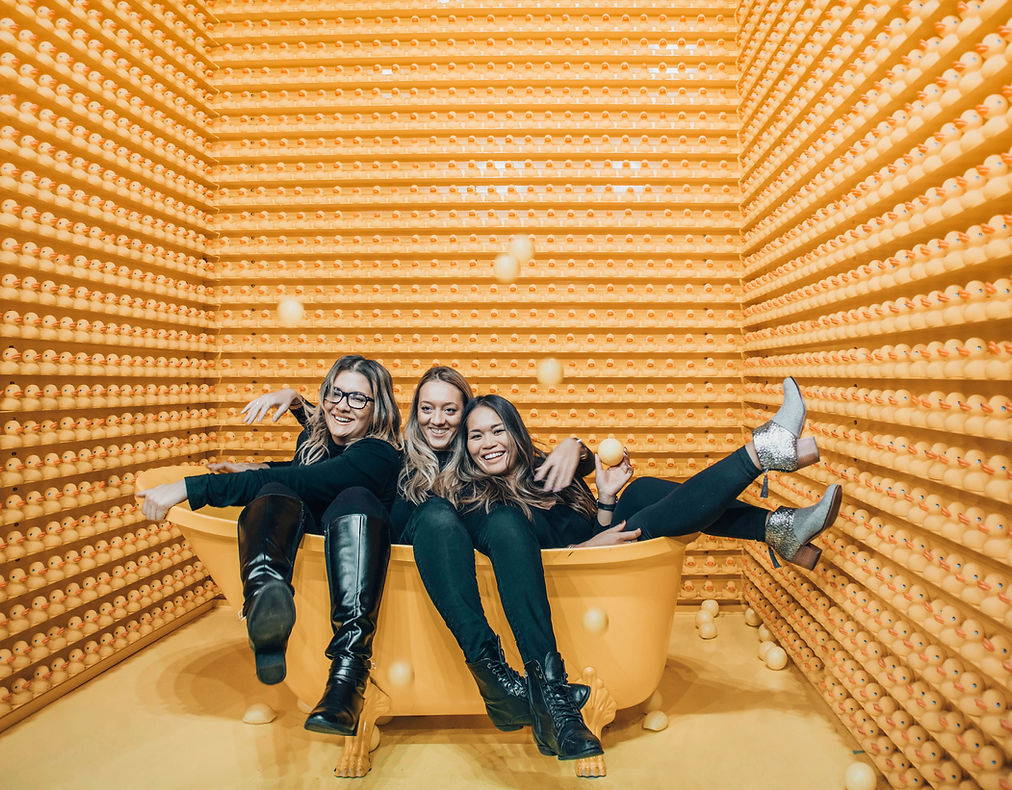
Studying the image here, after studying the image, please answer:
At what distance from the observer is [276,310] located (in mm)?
3660

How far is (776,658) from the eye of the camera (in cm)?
269

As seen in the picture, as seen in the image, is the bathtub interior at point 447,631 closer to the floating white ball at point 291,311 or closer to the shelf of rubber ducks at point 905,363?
the shelf of rubber ducks at point 905,363

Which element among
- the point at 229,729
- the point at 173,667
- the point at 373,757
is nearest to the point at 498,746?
the point at 373,757

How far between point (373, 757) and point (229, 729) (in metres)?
0.58

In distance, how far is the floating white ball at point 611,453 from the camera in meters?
2.28

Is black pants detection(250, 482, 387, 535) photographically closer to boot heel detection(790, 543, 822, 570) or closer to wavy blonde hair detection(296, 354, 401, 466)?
wavy blonde hair detection(296, 354, 401, 466)

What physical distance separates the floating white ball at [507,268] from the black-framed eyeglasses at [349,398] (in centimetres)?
145

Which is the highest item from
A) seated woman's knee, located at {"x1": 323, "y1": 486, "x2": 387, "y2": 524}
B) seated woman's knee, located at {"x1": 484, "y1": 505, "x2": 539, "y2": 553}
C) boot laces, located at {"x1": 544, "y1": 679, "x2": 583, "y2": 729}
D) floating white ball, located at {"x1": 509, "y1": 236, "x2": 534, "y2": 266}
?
floating white ball, located at {"x1": 509, "y1": 236, "x2": 534, "y2": 266}

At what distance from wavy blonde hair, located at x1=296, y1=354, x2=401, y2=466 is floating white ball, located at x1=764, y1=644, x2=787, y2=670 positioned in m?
1.82

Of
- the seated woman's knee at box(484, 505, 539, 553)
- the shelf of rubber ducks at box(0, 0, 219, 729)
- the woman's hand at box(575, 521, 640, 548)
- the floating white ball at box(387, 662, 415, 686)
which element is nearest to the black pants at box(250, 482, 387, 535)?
the seated woman's knee at box(484, 505, 539, 553)

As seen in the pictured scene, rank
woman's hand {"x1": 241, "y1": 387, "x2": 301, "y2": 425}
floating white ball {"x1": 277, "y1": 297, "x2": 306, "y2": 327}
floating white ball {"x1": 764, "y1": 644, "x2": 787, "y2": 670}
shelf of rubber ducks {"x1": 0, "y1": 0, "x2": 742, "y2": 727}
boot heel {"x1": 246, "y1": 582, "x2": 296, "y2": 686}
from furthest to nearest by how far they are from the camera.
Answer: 1. floating white ball {"x1": 277, "y1": 297, "x2": 306, "y2": 327}
2. shelf of rubber ducks {"x1": 0, "y1": 0, "x2": 742, "y2": 727}
3. floating white ball {"x1": 764, "y1": 644, "x2": 787, "y2": 670}
4. woman's hand {"x1": 241, "y1": 387, "x2": 301, "y2": 425}
5. boot heel {"x1": 246, "y1": 582, "x2": 296, "y2": 686}

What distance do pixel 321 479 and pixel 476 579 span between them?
591mm

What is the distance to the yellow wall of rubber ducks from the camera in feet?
5.65

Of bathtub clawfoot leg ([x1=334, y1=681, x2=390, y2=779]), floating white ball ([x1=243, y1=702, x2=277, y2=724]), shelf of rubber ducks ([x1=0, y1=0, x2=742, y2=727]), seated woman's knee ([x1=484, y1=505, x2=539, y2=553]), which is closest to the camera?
seated woman's knee ([x1=484, y1=505, x2=539, y2=553])
